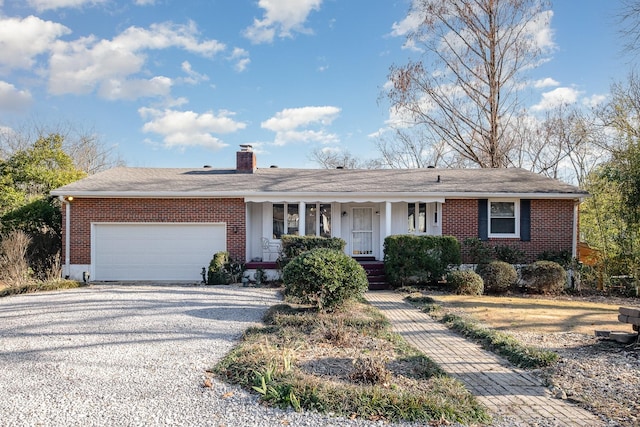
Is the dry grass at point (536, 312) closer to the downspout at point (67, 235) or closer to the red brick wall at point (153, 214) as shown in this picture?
the red brick wall at point (153, 214)

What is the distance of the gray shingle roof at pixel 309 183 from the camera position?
529 inches

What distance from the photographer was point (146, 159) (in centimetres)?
3562

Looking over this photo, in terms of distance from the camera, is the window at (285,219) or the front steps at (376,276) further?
the window at (285,219)

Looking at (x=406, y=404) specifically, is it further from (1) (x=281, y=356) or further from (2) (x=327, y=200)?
(2) (x=327, y=200)

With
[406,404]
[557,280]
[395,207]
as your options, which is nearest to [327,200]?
[395,207]

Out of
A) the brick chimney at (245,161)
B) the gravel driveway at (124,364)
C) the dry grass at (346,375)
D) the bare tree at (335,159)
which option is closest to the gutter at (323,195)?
the brick chimney at (245,161)

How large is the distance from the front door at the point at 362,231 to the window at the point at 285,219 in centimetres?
218

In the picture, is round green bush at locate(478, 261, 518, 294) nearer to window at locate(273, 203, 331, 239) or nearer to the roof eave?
the roof eave

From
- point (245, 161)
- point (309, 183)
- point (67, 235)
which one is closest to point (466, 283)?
point (309, 183)

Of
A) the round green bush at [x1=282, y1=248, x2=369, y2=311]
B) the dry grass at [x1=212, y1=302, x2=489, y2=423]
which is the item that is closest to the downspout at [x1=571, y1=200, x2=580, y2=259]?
the round green bush at [x1=282, y1=248, x2=369, y2=311]

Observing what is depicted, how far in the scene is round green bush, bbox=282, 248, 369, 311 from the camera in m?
7.48

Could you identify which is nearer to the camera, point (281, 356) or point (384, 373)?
point (384, 373)

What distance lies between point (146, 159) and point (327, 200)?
89.1ft

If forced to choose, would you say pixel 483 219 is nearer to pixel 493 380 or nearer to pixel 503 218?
pixel 503 218
